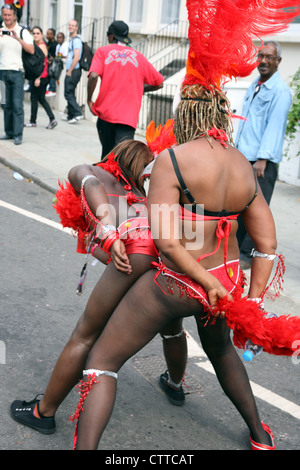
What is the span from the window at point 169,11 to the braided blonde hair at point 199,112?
41.1 ft

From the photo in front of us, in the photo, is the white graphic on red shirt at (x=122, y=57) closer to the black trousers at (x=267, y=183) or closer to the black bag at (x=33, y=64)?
the black trousers at (x=267, y=183)

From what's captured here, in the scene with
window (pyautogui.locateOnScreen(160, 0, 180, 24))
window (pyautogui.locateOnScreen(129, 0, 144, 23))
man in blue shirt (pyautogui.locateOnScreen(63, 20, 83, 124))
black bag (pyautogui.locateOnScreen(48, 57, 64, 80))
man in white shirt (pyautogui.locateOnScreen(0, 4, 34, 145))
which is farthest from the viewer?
window (pyautogui.locateOnScreen(129, 0, 144, 23))

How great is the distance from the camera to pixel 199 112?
2.72 meters

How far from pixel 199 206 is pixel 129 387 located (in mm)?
1562

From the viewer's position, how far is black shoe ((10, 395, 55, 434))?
320 centimetres

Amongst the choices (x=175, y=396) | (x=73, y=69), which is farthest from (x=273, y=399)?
(x=73, y=69)

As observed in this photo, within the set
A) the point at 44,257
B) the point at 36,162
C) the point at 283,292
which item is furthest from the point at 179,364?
the point at 36,162

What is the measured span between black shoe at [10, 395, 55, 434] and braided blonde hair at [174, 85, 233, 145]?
5.37 ft

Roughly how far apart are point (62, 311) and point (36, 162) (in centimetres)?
549

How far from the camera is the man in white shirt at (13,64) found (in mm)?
10352

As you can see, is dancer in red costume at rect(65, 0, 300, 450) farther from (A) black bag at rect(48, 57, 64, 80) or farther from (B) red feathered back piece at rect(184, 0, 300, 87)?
(A) black bag at rect(48, 57, 64, 80)

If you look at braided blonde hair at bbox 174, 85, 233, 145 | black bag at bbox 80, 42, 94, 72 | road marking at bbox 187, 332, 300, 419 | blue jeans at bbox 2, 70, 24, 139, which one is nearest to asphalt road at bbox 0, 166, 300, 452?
road marking at bbox 187, 332, 300, 419
